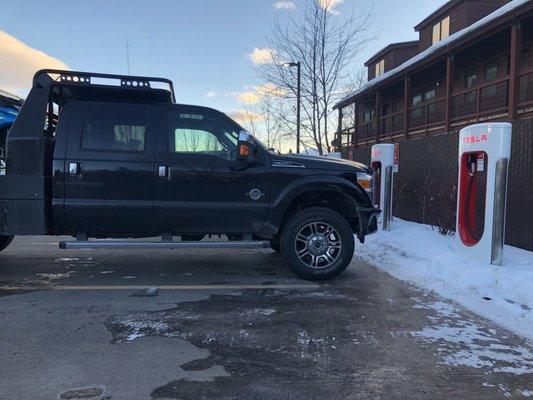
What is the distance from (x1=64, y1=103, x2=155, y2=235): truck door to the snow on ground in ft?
12.5

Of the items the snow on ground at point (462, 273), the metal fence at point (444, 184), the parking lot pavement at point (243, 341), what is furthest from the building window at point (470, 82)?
the parking lot pavement at point (243, 341)

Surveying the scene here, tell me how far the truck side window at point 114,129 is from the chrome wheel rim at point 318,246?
247cm

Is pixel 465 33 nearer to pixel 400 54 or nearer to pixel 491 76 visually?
pixel 491 76

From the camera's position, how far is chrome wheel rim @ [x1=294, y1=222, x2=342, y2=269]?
262 inches

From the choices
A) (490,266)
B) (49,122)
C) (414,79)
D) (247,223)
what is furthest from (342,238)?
(414,79)

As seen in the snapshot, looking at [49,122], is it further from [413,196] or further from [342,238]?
[413,196]

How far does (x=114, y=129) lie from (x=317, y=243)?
3.11m

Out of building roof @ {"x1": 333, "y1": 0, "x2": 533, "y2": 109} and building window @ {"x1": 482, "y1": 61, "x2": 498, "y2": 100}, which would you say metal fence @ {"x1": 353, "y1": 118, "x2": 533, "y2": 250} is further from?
building window @ {"x1": 482, "y1": 61, "x2": 498, "y2": 100}

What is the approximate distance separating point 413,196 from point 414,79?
11.1 metres

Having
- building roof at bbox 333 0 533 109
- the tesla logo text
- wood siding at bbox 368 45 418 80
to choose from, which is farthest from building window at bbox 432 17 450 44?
the tesla logo text

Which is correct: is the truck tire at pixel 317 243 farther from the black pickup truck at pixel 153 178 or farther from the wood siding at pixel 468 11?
the wood siding at pixel 468 11

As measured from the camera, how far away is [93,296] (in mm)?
5816

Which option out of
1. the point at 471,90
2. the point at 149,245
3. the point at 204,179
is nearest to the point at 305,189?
the point at 204,179

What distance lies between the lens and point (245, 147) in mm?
6391
